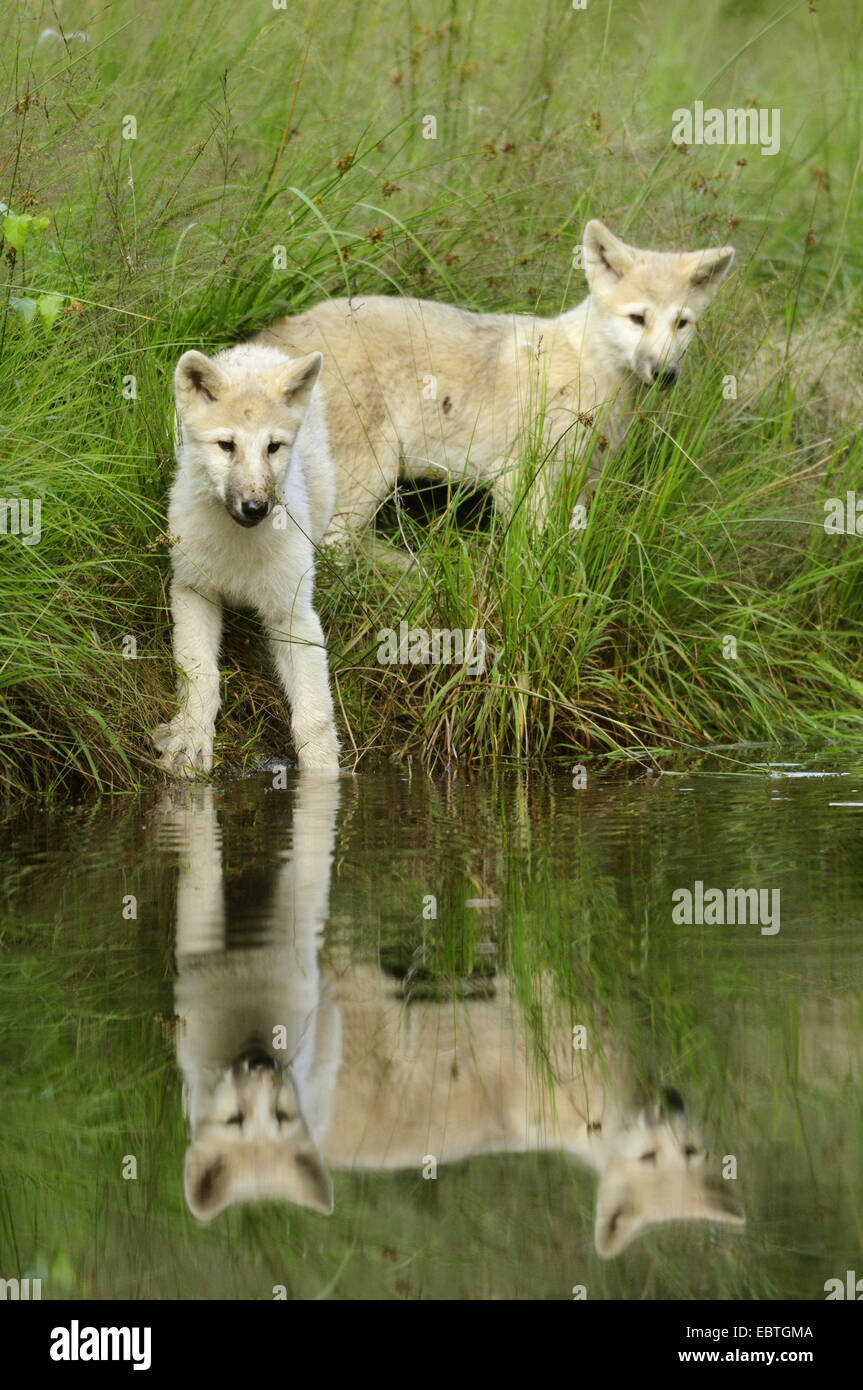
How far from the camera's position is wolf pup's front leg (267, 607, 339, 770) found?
6180 millimetres

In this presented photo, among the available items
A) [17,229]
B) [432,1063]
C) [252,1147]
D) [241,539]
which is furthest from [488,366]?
[252,1147]

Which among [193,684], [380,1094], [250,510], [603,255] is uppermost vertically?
[603,255]

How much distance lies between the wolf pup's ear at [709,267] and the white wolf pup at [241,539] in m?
1.94

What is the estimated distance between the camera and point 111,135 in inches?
284

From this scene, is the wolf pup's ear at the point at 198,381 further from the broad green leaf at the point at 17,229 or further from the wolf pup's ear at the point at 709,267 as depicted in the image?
the wolf pup's ear at the point at 709,267

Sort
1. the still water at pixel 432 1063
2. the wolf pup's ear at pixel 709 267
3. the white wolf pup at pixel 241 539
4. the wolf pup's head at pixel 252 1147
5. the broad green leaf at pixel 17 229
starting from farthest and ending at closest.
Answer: the wolf pup's ear at pixel 709 267 < the white wolf pup at pixel 241 539 < the broad green leaf at pixel 17 229 < the wolf pup's head at pixel 252 1147 < the still water at pixel 432 1063

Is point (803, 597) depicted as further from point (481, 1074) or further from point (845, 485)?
point (481, 1074)

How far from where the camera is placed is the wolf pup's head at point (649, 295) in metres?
7.07

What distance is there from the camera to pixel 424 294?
27.1ft

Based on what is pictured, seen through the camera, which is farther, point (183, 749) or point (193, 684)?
point (193, 684)

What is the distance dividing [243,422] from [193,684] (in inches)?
40.1

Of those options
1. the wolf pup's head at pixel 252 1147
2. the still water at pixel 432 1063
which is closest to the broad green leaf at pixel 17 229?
the still water at pixel 432 1063

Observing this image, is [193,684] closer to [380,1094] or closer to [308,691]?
[308,691]

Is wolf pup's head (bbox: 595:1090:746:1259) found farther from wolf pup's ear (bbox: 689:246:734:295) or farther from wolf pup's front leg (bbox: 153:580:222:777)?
wolf pup's ear (bbox: 689:246:734:295)
